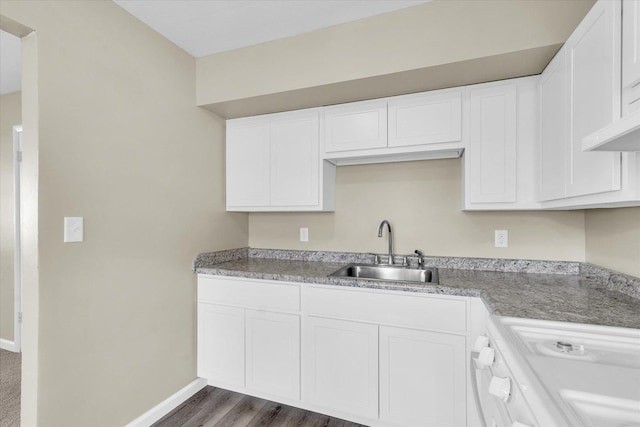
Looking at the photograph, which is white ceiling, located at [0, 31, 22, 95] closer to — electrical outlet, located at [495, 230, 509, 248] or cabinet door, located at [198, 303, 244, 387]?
cabinet door, located at [198, 303, 244, 387]

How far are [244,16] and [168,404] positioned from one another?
248 centimetres

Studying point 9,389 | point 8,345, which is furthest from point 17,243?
point 9,389

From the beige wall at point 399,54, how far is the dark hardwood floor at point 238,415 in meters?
2.10

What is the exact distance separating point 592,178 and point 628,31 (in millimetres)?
502

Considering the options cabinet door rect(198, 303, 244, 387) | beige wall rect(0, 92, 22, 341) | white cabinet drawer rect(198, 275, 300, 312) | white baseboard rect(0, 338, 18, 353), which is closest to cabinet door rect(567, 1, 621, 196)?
white cabinet drawer rect(198, 275, 300, 312)

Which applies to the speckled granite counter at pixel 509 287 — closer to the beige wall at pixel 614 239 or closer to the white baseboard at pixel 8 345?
the beige wall at pixel 614 239

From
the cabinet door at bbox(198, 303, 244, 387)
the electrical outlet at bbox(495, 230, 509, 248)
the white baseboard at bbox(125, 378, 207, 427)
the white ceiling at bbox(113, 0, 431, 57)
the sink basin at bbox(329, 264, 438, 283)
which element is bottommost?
the white baseboard at bbox(125, 378, 207, 427)

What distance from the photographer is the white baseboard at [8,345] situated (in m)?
2.85

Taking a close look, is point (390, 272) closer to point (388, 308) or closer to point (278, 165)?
point (388, 308)

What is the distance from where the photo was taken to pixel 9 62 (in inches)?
90.0

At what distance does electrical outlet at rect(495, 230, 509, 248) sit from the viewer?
6.93ft

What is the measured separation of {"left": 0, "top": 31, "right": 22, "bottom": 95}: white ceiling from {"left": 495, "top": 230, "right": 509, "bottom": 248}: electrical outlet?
3.42 meters

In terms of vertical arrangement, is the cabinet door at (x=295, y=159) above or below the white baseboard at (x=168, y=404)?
above

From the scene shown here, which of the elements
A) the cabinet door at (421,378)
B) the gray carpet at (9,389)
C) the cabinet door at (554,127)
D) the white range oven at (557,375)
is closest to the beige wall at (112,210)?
the gray carpet at (9,389)
